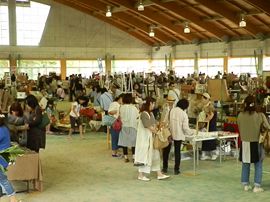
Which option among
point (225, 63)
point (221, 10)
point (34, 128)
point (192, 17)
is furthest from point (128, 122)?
point (225, 63)

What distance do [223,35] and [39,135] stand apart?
723 inches

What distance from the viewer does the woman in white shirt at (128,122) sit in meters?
7.98

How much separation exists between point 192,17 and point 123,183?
15.7 metres

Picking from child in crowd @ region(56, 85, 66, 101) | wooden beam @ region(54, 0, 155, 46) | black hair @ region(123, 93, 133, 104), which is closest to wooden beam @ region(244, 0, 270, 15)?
child in crowd @ region(56, 85, 66, 101)

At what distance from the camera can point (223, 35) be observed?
23.7m

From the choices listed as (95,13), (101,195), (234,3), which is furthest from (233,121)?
(95,13)

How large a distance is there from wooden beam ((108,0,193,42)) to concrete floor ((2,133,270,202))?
12.8m

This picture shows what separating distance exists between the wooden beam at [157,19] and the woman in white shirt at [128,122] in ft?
43.7

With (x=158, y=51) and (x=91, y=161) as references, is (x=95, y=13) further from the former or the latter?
(x=91, y=161)

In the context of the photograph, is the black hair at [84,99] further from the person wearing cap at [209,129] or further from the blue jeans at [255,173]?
the blue jeans at [255,173]

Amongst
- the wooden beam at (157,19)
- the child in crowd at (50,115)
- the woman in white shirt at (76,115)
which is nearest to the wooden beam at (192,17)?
the wooden beam at (157,19)

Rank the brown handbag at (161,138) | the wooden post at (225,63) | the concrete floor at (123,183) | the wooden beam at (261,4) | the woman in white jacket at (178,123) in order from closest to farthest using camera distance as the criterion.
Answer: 1. the concrete floor at (123,183)
2. the brown handbag at (161,138)
3. the woman in white jacket at (178,123)
4. the wooden beam at (261,4)
5. the wooden post at (225,63)

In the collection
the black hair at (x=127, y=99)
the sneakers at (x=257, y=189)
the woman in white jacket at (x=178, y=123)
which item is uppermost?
the black hair at (x=127, y=99)

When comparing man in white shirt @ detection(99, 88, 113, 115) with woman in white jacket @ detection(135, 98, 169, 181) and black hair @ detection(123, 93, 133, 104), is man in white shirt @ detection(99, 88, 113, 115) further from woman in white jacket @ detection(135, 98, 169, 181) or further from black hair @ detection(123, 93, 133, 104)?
woman in white jacket @ detection(135, 98, 169, 181)
